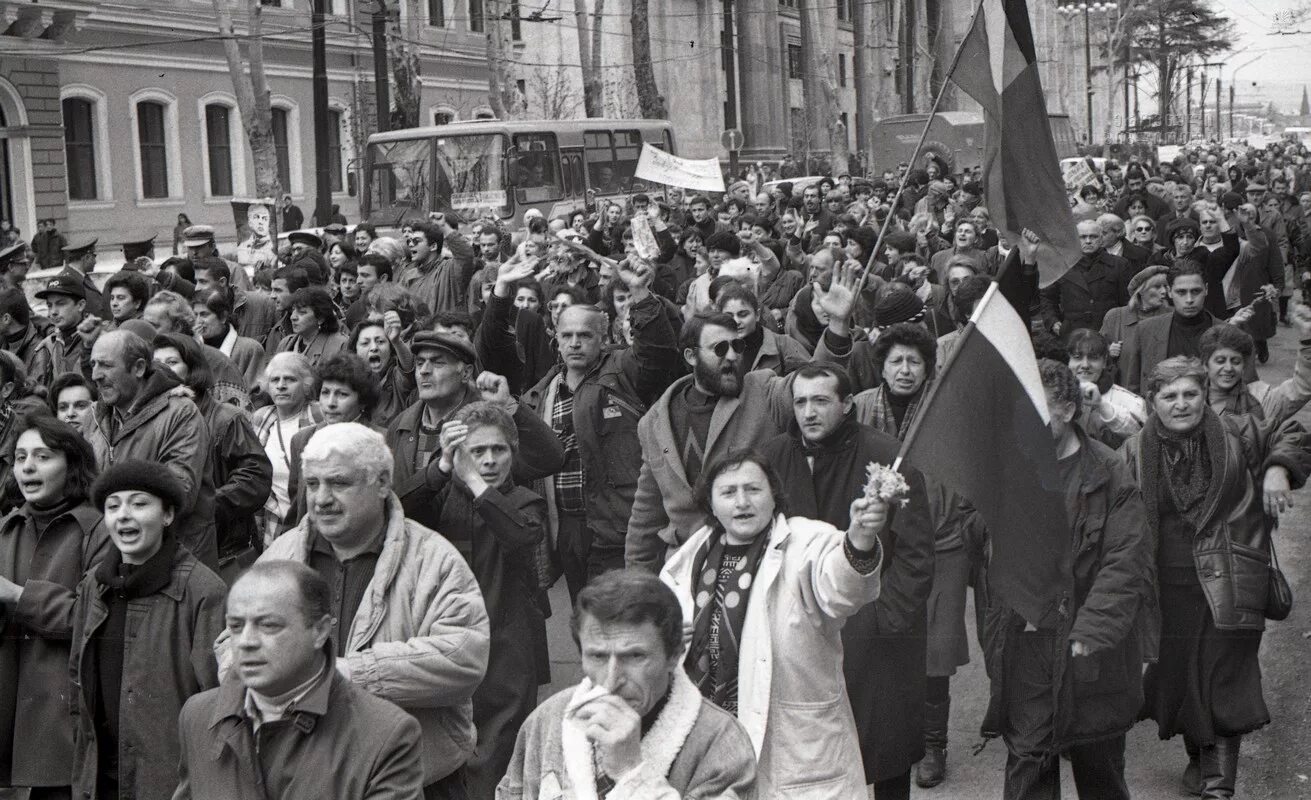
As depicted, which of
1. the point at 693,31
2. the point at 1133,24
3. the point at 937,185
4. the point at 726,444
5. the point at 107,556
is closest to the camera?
the point at 107,556

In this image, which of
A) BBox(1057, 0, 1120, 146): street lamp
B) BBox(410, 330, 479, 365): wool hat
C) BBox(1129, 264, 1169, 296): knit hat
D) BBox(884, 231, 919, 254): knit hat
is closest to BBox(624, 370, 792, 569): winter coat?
BBox(410, 330, 479, 365): wool hat

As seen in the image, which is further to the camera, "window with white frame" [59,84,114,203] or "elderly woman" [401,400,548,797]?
"window with white frame" [59,84,114,203]

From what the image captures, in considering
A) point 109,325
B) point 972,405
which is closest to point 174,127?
point 109,325

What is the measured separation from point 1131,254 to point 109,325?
22.6ft

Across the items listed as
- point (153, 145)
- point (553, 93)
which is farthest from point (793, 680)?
point (553, 93)

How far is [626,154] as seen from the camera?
1196 inches

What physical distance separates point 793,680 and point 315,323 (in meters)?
4.99

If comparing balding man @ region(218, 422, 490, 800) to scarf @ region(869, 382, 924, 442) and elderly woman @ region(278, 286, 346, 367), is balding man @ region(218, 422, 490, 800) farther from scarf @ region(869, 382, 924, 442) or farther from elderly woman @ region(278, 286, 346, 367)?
elderly woman @ region(278, 286, 346, 367)

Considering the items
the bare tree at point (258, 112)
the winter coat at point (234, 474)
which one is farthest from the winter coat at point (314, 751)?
the bare tree at point (258, 112)

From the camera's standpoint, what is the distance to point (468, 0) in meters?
47.4

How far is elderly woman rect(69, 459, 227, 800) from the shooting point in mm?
4887

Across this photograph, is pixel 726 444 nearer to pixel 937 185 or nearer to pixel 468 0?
pixel 937 185

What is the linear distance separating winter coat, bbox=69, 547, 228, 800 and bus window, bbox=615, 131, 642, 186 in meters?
25.3

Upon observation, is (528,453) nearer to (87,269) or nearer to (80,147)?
(87,269)
